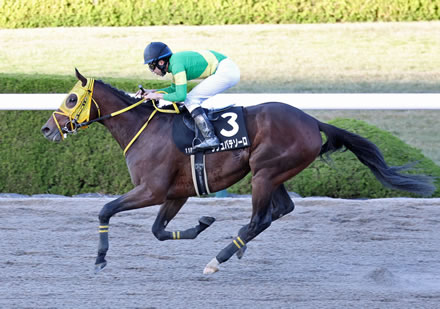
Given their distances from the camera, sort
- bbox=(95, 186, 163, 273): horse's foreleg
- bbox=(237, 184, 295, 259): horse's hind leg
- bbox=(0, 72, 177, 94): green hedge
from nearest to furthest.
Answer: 1. bbox=(95, 186, 163, 273): horse's foreleg
2. bbox=(237, 184, 295, 259): horse's hind leg
3. bbox=(0, 72, 177, 94): green hedge

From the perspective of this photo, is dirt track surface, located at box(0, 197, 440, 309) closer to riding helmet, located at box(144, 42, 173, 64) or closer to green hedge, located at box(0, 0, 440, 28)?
riding helmet, located at box(144, 42, 173, 64)

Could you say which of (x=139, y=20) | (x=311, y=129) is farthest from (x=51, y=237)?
(x=139, y=20)

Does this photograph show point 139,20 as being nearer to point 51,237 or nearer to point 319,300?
point 51,237

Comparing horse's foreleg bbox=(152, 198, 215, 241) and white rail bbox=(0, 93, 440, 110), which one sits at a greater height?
white rail bbox=(0, 93, 440, 110)

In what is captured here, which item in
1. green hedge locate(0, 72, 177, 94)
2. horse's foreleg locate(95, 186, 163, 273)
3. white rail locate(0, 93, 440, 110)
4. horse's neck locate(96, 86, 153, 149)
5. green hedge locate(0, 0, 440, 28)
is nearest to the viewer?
horse's foreleg locate(95, 186, 163, 273)

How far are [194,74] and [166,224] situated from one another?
3.25 ft

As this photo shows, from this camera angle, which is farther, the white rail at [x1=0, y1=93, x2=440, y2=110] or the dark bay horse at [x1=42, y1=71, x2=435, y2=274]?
the white rail at [x1=0, y1=93, x2=440, y2=110]

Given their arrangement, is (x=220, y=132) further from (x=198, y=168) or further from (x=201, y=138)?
(x=198, y=168)

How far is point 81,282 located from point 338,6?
34.8 ft

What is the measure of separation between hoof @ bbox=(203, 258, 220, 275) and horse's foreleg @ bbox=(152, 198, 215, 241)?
30 centimetres

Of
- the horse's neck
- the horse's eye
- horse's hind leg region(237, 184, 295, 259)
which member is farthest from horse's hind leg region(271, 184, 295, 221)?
the horse's eye

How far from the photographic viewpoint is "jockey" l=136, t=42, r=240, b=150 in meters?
4.45

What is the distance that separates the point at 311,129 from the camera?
4.59m

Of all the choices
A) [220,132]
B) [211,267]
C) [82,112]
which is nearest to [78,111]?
[82,112]
